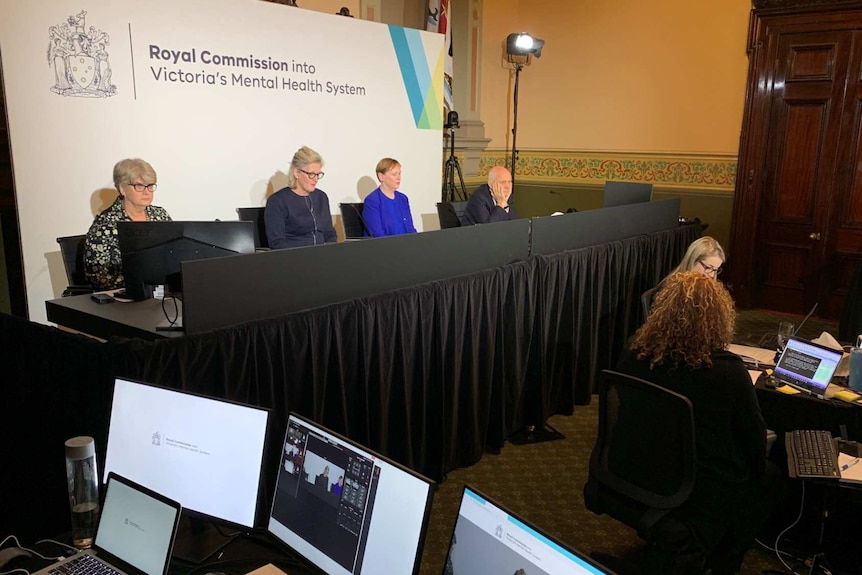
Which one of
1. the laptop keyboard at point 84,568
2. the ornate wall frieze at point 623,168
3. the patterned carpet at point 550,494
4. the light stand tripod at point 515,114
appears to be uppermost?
the light stand tripod at point 515,114

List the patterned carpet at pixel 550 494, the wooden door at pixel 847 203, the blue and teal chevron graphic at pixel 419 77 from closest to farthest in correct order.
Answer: the patterned carpet at pixel 550 494, the blue and teal chevron graphic at pixel 419 77, the wooden door at pixel 847 203

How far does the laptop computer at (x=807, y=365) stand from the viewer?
8.09ft

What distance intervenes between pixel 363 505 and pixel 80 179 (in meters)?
3.10

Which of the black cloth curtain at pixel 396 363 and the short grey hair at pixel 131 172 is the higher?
the short grey hair at pixel 131 172

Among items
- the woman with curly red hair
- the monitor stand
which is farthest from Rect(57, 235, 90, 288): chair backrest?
the woman with curly red hair

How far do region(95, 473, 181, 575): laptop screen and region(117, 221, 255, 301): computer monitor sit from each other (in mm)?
1288

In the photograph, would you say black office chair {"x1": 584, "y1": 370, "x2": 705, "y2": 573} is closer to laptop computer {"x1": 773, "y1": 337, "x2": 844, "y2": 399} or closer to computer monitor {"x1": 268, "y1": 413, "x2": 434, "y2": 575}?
laptop computer {"x1": 773, "y1": 337, "x2": 844, "y2": 399}

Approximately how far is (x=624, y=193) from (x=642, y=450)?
11.5 ft

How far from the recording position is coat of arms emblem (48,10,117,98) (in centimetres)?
340

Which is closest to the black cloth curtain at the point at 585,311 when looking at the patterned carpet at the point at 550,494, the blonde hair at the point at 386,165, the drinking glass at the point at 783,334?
the patterned carpet at the point at 550,494

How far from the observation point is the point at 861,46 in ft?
17.7

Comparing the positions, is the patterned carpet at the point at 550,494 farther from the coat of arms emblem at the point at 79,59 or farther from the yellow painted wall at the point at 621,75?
the yellow painted wall at the point at 621,75

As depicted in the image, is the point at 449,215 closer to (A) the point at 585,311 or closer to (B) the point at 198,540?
(A) the point at 585,311

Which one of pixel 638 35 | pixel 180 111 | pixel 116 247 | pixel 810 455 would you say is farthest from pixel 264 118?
pixel 638 35
